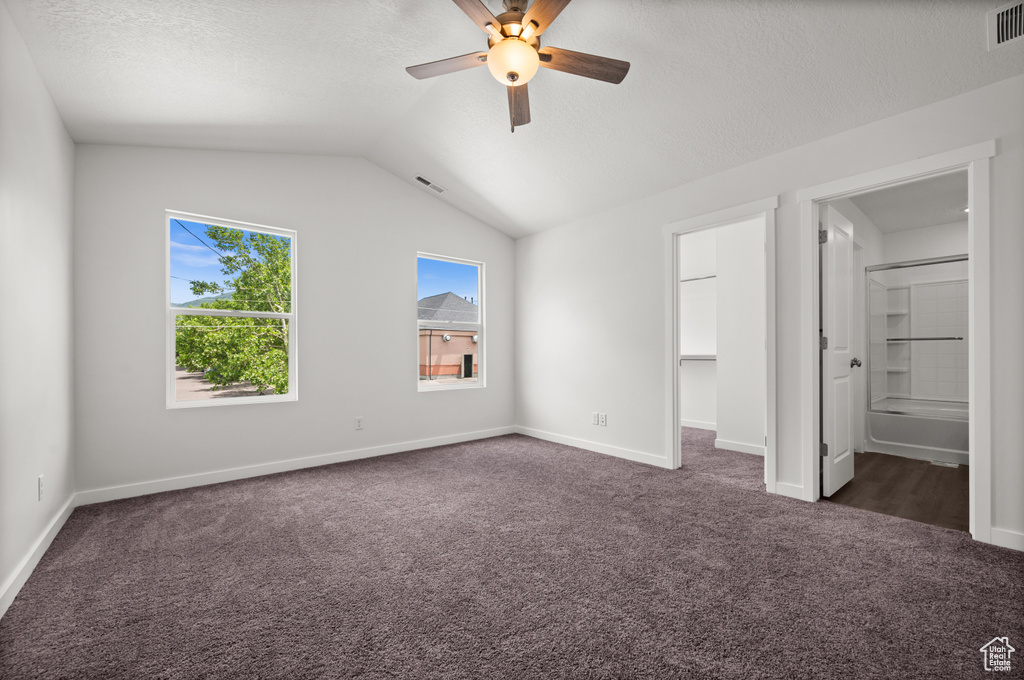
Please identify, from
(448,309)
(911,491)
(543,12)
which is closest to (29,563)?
(543,12)

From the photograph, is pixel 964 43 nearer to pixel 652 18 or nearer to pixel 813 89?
pixel 813 89

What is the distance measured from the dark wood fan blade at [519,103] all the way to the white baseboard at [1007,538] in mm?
Answer: 3335

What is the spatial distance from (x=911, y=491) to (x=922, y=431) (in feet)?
4.44

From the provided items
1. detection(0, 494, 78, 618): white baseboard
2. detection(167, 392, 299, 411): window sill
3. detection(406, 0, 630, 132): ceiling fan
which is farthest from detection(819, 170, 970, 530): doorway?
detection(0, 494, 78, 618): white baseboard

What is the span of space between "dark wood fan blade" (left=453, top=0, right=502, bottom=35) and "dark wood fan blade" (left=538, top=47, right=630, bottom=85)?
0.27 metres

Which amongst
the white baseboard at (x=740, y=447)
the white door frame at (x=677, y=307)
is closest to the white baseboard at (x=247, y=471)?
the white door frame at (x=677, y=307)

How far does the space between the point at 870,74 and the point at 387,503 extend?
3.85 metres

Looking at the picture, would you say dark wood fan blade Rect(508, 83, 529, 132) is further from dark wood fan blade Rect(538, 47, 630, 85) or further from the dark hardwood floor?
the dark hardwood floor

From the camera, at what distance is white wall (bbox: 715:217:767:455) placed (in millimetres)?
4418

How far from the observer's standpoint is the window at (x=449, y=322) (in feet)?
16.2

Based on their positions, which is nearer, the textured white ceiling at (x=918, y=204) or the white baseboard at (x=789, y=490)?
the white baseboard at (x=789, y=490)

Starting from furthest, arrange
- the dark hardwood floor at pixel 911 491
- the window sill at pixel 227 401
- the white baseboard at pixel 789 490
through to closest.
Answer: the window sill at pixel 227 401 < the white baseboard at pixel 789 490 < the dark hardwood floor at pixel 911 491

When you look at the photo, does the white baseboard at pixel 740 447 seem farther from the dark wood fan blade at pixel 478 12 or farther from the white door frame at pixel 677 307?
the dark wood fan blade at pixel 478 12

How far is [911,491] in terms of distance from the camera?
10.6 ft
